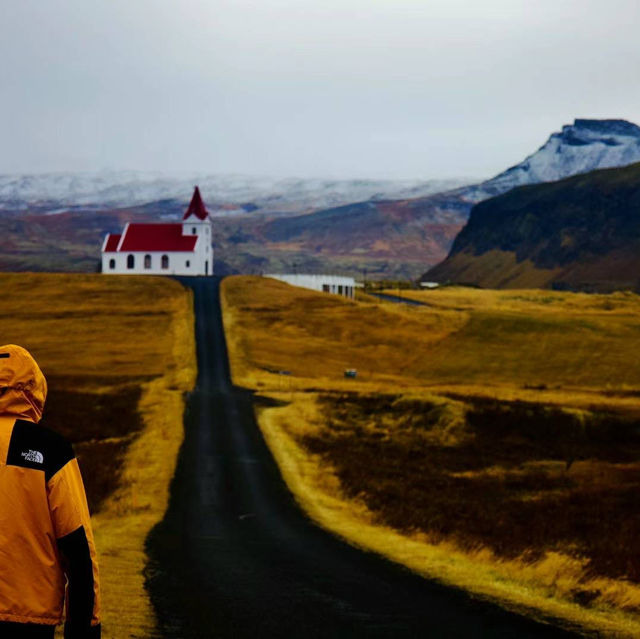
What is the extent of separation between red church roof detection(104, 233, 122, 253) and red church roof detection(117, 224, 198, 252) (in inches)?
77.4

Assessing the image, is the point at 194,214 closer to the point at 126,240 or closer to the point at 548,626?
the point at 126,240

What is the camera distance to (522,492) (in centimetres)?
4341

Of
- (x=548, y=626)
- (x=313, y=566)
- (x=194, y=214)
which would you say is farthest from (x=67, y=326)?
(x=548, y=626)

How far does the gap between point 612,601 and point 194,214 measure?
15456 cm

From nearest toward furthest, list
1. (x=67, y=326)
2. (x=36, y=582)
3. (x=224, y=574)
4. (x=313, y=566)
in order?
(x=36, y=582) → (x=224, y=574) → (x=313, y=566) → (x=67, y=326)

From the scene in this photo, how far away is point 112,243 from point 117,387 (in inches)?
3577

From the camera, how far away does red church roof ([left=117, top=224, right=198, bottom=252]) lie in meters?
165

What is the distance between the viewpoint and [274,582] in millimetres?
21797

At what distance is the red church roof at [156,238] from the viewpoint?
165 meters

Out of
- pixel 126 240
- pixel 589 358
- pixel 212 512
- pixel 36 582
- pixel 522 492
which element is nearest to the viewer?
pixel 36 582

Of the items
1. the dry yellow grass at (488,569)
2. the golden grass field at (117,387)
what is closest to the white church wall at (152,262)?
the golden grass field at (117,387)

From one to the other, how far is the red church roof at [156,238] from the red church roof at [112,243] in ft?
6.45

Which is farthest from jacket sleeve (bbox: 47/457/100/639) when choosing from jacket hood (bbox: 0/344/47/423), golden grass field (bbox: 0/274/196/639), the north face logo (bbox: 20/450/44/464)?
golden grass field (bbox: 0/274/196/639)

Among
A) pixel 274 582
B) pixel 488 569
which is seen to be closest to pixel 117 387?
pixel 488 569
